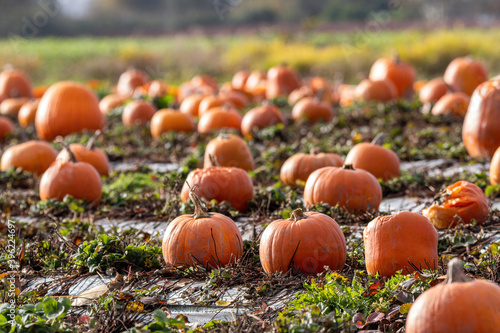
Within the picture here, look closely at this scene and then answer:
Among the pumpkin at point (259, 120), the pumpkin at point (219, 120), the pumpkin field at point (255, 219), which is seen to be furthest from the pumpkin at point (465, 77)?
the pumpkin at point (219, 120)

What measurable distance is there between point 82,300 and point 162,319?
71 cm

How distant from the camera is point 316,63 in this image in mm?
16047

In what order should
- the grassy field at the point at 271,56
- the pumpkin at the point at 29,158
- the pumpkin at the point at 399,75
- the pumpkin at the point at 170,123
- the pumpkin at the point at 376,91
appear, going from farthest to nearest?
the grassy field at the point at 271,56
the pumpkin at the point at 399,75
the pumpkin at the point at 376,91
the pumpkin at the point at 170,123
the pumpkin at the point at 29,158

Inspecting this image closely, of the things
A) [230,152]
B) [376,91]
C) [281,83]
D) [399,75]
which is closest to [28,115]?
[281,83]

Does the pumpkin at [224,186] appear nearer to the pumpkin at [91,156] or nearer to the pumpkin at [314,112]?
the pumpkin at [91,156]

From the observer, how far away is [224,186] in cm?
402

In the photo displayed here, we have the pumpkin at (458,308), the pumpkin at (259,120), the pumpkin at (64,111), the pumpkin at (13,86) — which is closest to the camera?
the pumpkin at (458,308)

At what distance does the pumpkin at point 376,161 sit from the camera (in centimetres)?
467

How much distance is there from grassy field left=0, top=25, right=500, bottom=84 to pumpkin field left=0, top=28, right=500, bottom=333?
22.1 feet

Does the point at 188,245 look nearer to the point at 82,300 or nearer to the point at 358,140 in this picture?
the point at 82,300

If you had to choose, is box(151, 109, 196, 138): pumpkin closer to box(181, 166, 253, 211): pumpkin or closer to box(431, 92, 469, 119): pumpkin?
box(431, 92, 469, 119): pumpkin

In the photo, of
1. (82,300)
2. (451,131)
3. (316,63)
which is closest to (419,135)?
(451,131)

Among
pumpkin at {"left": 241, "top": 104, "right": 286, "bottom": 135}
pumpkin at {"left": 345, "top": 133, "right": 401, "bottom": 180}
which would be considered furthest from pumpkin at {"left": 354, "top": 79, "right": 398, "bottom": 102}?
pumpkin at {"left": 345, "top": 133, "right": 401, "bottom": 180}

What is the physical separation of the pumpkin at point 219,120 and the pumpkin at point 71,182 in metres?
2.85
